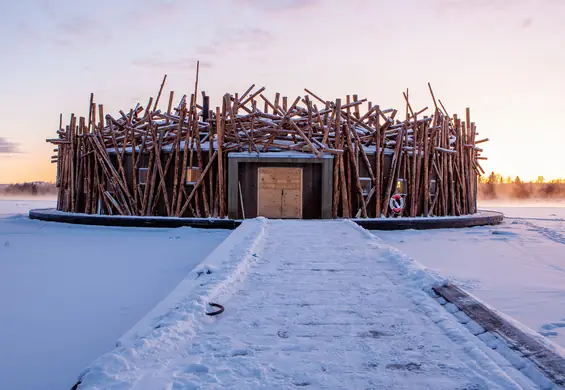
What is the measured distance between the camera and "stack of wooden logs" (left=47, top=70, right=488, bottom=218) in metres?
14.5

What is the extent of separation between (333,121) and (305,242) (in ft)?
25.4

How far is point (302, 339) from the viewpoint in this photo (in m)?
3.27

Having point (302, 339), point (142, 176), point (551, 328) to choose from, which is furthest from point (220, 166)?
point (302, 339)

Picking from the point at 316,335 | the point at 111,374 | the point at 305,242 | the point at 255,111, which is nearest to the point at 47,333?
the point at 111,374

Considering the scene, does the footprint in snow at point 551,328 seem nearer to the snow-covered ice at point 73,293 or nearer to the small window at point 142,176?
the snow-covered ice at point 73,293

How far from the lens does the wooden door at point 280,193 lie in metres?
14.7

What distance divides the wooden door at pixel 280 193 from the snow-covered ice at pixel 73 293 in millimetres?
3405

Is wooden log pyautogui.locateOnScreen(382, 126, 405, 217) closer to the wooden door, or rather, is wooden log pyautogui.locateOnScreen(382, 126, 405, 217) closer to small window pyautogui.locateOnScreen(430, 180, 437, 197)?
small window pyautogui.locateOnScreen(430, 180, 437, 197)

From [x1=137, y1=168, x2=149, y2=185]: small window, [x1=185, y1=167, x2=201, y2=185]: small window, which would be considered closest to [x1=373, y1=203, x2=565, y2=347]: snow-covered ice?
[x1=185, y1=167, x2=201, y2=185]: small window

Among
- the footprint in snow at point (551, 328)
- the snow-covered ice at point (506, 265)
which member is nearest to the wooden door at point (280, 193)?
the snow-covered ice at point (506, 265)

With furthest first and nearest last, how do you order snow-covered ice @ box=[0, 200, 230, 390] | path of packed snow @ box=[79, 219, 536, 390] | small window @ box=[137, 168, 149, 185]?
small window @ box=[137, 168, 149, 185] → snow-covered ice @ box=[0, 200, 230, 390] → path of packed snow @ box=[79, 219, 536, 390]

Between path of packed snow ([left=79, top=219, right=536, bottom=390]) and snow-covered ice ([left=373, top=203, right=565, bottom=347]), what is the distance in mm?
1212

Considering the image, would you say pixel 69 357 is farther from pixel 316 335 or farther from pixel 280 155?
pixel 280 155

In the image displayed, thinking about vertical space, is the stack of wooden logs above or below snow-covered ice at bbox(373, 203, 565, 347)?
above
